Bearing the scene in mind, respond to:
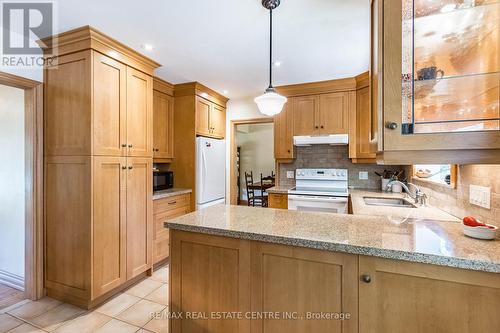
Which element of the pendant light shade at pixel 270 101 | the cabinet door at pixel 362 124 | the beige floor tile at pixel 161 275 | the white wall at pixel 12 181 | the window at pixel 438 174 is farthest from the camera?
the cabinet door at pixel 362 124

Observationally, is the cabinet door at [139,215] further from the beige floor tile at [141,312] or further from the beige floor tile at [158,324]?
the beige floor tile at [158,324]

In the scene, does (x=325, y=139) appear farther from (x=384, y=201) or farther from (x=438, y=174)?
(x=438, y=174)

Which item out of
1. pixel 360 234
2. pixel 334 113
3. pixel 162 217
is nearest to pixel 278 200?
pixel 334 113

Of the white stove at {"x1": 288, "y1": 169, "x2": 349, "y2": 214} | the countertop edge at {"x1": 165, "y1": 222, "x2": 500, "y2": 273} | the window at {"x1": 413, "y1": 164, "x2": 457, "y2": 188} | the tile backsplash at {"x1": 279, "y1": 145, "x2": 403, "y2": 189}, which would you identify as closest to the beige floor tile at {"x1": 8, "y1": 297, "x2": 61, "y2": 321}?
the countertop edge at {"x1": 165, "y1": 222, "x2": 500, "y2": 273}

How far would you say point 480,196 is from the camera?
4.36 feet

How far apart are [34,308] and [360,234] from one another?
9.33 feet

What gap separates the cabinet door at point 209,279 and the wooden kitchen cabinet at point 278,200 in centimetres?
220

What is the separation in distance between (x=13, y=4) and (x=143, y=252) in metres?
2.43

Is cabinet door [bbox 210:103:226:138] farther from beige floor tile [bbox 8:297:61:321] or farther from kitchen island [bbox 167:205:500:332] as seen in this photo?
beige floor tile [bbox 8:297:61:321]

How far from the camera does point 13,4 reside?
1.79m

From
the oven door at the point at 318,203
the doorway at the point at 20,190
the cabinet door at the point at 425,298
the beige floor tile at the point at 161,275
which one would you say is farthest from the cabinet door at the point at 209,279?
the oven door at the point at 318,203

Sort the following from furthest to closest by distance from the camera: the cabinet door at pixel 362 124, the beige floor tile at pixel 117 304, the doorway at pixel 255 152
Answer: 1. the doorway at pixel 255 152
2. the cabinet door at pixel 362 124
3. the beige floor tile at pixel 117 304

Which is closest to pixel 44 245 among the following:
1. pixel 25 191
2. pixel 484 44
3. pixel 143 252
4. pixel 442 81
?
pixel 25 191

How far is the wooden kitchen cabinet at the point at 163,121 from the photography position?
3290mm
